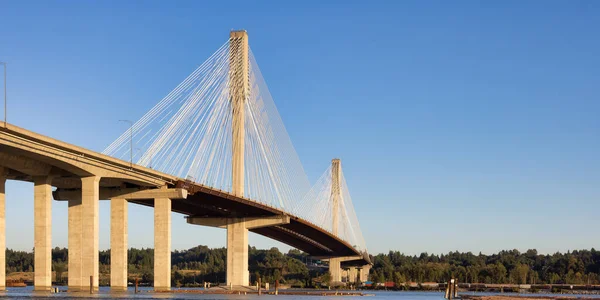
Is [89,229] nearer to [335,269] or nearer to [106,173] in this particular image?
[106,173]

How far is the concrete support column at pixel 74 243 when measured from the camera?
80.5m

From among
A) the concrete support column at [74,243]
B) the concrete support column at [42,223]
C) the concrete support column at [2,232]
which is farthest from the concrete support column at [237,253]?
the concrete support column at [2,232]

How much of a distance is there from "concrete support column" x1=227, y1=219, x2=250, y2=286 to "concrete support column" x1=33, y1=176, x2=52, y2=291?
3280cm

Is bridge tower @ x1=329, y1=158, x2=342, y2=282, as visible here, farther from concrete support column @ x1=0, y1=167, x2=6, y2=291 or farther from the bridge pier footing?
concrete support column @ x1=0, y1=167, x2=6, y2=291

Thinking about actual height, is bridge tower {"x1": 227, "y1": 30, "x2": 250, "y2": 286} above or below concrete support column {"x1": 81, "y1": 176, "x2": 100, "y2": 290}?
above

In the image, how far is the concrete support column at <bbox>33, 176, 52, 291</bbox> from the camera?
3155 inches

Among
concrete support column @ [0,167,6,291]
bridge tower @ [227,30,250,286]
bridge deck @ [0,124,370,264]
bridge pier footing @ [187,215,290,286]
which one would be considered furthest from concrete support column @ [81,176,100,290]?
bridge pier footing @ [187,215,290,286]

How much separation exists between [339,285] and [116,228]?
98413 millimetres

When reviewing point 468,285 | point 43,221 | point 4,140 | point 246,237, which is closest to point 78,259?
point 43,221

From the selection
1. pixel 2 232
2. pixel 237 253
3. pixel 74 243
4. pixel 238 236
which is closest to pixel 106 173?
pixel 74 243

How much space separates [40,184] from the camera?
80812mm

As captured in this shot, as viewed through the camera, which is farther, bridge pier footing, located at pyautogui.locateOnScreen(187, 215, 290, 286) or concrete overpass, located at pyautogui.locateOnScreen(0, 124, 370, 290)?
bridge pier footing, located at pyautogui.locateOnScreen(187, 215, 290, 286)

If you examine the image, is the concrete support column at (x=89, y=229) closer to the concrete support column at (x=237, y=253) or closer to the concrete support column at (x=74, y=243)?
the concrete support column at (x=74, y=243)

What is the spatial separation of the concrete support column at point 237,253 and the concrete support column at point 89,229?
3155 cm
